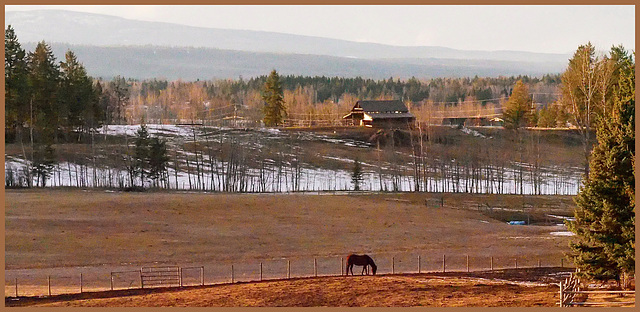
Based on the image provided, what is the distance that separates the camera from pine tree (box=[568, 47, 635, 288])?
31.2 metres

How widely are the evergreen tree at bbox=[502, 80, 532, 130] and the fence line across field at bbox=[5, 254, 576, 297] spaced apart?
7379 cm

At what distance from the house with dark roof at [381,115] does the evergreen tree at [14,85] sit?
51.3 m

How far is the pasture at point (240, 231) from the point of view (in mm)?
46250

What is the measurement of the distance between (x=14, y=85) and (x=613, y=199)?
6985 cm

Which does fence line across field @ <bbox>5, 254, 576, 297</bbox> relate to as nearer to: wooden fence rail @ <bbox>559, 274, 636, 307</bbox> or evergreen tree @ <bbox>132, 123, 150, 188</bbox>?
wooden fence rail @ <bbox>559, 274, 636, 307</bbox>

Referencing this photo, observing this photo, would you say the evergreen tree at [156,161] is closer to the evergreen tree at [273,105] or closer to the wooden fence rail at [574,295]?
the evergreen tree at [273,105]

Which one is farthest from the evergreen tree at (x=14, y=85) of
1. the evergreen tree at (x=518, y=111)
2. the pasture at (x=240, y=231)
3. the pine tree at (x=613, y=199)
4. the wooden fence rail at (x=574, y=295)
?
the wooden fence rail at (x=574, y=295)

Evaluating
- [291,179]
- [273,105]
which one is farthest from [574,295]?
[273,105]

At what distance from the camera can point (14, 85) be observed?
87.7 metres

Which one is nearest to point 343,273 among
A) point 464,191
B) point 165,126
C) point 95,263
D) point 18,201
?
point 95,263

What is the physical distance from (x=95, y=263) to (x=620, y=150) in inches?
1036

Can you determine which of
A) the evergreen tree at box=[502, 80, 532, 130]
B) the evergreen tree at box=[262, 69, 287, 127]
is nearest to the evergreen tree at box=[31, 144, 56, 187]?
the evergreen tree at box=[262, 69, 287, 127]

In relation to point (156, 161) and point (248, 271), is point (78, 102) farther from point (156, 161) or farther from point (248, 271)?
point (248, 271)

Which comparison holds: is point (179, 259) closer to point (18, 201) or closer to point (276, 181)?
point (18, 201)
